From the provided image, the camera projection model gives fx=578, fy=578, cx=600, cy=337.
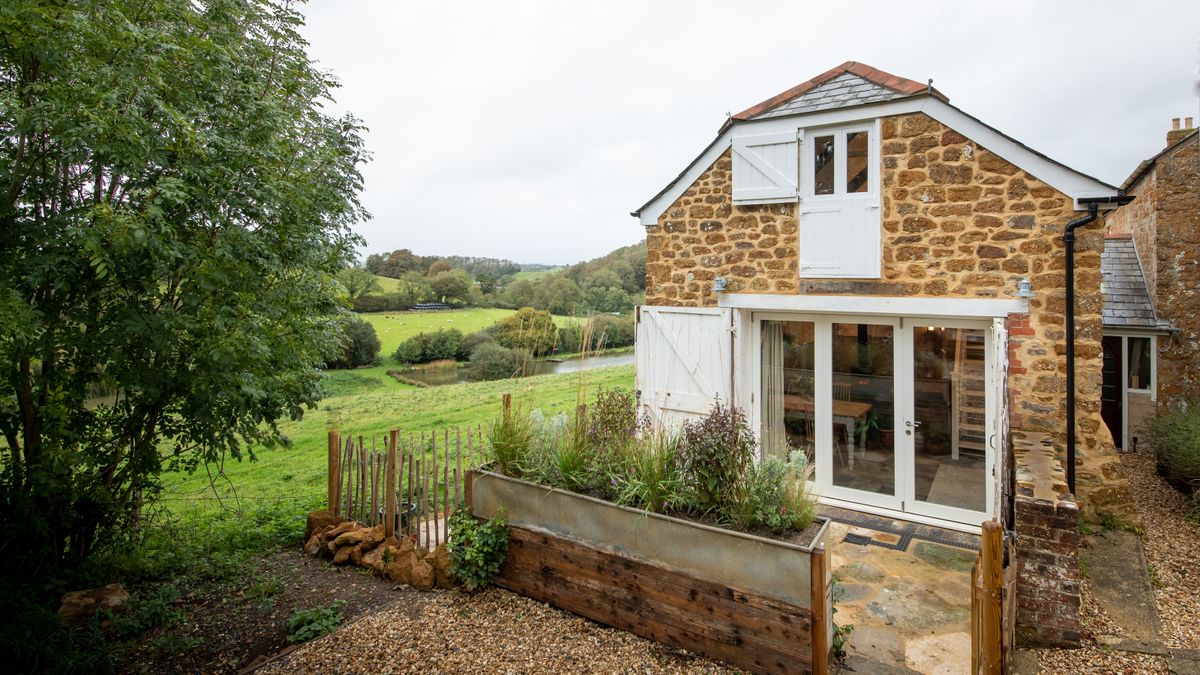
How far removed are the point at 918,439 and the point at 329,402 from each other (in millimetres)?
14762

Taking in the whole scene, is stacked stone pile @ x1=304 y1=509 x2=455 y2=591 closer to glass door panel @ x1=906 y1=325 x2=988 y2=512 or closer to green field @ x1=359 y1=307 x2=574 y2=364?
glass door panel @ x1=906 y1=325 x2=988 y2=512

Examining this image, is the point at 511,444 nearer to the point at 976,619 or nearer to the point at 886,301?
Result: the point at 976,619

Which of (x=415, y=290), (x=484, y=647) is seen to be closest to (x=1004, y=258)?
(x=484, y=647)

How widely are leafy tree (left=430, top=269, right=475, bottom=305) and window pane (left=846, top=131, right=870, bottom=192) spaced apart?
17.3 m

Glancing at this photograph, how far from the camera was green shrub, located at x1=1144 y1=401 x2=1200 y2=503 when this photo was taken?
21.4 ft

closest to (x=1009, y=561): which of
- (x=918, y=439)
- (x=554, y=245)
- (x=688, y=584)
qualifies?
(x=688, y=584)

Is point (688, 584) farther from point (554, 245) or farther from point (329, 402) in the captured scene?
point (554, 245)

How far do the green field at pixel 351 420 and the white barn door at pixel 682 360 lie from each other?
Result: 0.74m

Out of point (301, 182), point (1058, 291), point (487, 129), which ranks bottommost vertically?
point (1058, 291)

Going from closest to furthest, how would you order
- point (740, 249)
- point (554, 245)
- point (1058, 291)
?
point (1058, 291) < point (740, 249) < point (554, 245)

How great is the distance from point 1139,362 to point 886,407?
Answer: 6000 millimetres

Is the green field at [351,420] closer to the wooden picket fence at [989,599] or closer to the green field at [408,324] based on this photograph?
the green field at [408,324]

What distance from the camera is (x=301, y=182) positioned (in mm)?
4750

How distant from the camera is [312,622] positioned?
436cm
